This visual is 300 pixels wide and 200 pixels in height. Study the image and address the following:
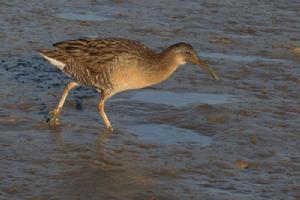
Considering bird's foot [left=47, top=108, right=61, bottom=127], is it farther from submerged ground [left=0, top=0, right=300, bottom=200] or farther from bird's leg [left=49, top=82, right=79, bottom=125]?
submerged ground [left=0, top=0, right=300, bottom=200]

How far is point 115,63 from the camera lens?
Answer: 10.2m

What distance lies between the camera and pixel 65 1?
16.8 m

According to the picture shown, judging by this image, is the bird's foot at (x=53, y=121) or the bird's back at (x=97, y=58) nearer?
the bird's back at (x=97, y=58)

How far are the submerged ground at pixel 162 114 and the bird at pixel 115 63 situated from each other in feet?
1.75

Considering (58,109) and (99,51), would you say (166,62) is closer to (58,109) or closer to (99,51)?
(99,51)

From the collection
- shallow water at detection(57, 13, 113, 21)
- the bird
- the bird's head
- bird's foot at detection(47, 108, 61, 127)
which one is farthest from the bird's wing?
shallow water at detection(57, 13, 113, 21)

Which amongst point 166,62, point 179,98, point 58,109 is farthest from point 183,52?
point 58,109

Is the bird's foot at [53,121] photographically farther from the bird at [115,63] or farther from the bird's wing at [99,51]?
the bird's wing at [99,51]

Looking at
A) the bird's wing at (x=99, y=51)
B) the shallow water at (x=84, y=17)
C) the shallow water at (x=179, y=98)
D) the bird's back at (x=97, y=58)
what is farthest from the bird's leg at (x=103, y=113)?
the shallow water at (x=84, y=17)

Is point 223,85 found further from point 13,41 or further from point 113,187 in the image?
point 113,187

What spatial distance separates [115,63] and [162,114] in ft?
3.87

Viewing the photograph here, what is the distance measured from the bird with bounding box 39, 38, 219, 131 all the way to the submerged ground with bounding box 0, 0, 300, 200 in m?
0.53

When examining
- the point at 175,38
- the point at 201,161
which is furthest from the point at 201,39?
the point at 201,161

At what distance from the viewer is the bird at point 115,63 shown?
33.7 ft
